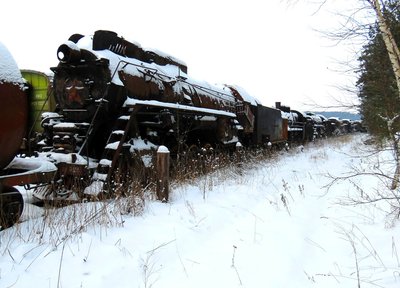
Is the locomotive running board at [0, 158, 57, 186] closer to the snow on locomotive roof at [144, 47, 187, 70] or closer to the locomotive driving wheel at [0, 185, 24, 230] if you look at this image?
the locomotive driving wheel at [0, 185, 24, 230]

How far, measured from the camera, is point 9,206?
4215 millimetres

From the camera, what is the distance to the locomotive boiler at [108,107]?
5.83 meters

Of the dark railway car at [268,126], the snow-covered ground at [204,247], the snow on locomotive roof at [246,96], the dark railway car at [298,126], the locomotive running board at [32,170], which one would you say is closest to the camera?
the snow-covered ground at [204,247]

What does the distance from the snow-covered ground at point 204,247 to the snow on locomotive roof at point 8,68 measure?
1.68 m

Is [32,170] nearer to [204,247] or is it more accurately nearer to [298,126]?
[204,247]

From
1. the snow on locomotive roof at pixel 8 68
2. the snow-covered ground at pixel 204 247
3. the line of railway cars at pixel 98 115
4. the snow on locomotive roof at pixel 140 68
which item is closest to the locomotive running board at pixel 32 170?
the line of railway cars at pixel 98 115

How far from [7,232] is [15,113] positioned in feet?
4.62

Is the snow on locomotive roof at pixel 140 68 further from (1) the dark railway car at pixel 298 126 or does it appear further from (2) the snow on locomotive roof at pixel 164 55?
(1) the dark railway car at pixel 298 126

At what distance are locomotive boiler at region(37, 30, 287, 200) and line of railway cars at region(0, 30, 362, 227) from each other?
16 mm

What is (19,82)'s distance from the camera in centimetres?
432

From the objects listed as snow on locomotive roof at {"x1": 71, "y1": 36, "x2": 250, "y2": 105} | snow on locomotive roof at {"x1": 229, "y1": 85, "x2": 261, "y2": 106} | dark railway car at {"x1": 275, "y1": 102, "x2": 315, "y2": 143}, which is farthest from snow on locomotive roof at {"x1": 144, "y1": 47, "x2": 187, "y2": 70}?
dark railway car at {"x1": 275, "y1": 102, "x2": 315, "y2": 143}

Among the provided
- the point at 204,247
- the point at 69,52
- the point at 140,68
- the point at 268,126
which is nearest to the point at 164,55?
the point at 140,68

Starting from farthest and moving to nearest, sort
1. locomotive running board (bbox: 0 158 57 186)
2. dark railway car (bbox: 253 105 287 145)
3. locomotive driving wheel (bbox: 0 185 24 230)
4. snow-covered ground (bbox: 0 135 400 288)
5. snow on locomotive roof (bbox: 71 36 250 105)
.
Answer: dark railway car (bbox: 253 105 287 145) < snow on locomotive roof (bbox: 71 36 250 105) < locomotive running board (bbox: 0 158 57 186) < locomotive driving wheel (bbox: 0 185 24 230) < snow-covered ground (bbox: 0 135 400 288)

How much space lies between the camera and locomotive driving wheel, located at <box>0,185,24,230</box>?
4.06 metres
